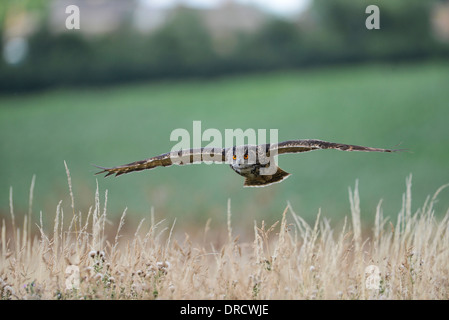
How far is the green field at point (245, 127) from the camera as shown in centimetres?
2270

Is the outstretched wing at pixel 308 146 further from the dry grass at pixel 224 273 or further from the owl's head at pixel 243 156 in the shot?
the dry grass at pixel 224 273

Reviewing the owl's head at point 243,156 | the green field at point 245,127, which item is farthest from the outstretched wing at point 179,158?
the green field at point 245,127

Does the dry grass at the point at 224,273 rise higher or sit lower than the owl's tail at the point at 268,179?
lower

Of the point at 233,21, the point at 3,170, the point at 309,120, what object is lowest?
the point at 3,170

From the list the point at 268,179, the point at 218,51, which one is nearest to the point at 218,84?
the point at 218,51

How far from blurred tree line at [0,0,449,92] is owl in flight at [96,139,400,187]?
29264 millimetres

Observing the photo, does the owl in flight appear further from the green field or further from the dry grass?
the green field

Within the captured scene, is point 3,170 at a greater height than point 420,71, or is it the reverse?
point 420,71

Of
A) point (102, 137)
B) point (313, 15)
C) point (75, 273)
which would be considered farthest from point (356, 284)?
point (313, 15)

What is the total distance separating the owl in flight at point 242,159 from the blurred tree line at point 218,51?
2926cm

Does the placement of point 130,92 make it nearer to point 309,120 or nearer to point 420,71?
point 309,120

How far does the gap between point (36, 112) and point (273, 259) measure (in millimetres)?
31605

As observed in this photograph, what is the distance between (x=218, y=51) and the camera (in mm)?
35344

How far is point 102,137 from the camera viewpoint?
31719 mm
